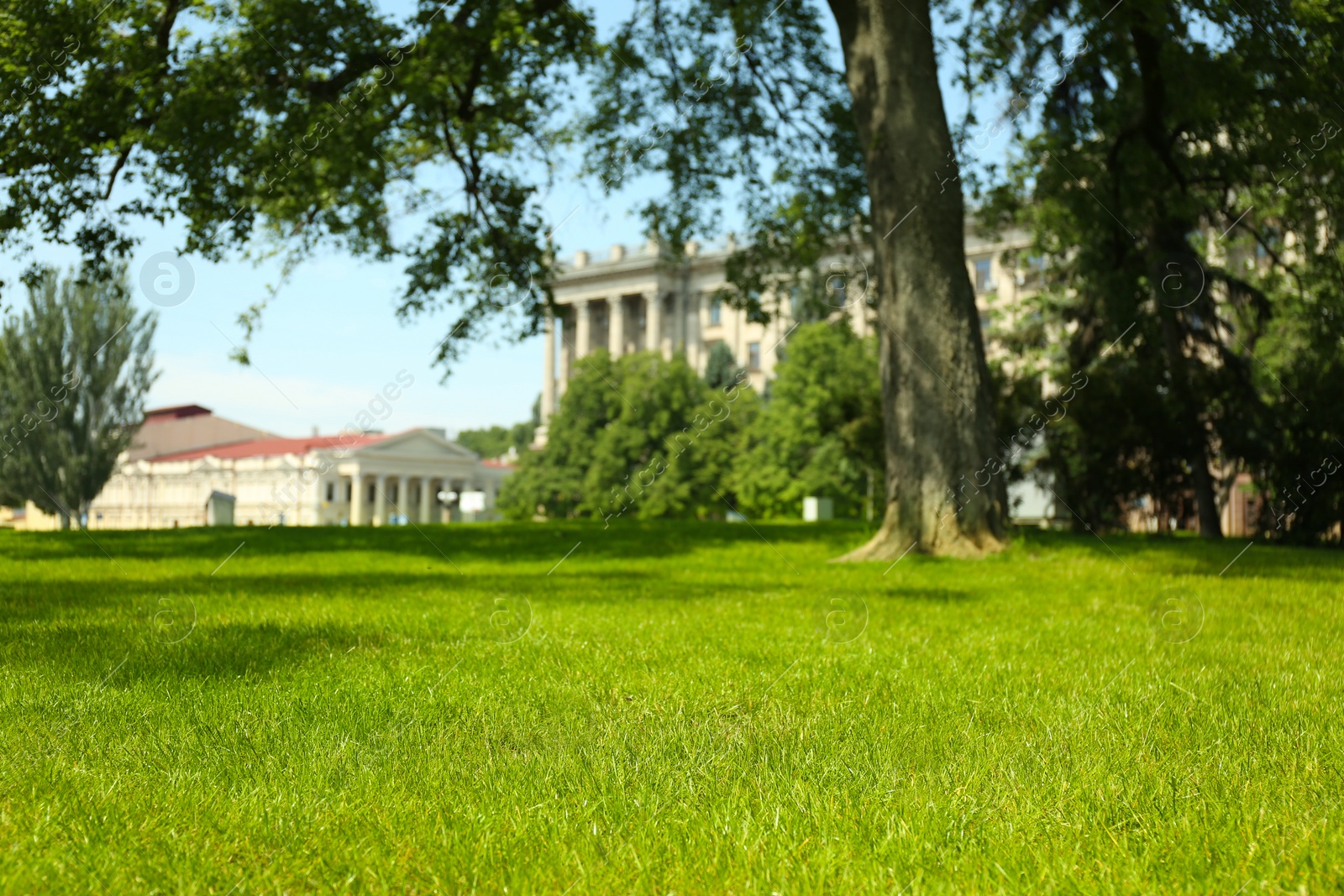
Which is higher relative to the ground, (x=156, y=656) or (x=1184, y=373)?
(x=1184, y=373)

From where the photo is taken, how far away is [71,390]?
147ft

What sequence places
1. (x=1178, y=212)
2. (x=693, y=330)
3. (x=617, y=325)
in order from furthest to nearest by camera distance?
1. (x=617, y=325)
2. (x=693, y=330)
3. (x=1178, y=212)

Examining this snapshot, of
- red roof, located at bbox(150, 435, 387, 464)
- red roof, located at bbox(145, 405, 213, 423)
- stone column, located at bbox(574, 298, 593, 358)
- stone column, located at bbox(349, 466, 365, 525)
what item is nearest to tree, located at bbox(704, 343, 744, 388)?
stone column, located at bbox(574, 298, 593, 358)

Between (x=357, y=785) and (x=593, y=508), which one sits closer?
(x=357, y=785)

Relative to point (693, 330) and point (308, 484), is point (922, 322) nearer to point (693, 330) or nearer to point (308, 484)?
point (308, 484)

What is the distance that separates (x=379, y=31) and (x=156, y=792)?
44.5 ft

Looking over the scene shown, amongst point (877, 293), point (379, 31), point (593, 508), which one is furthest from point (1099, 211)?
point (593, 508)

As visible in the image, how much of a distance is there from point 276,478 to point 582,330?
4381 centimetres

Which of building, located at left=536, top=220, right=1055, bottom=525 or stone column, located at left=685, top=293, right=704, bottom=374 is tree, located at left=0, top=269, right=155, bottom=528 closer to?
building, located at left=536, top=220, right=1055, bottom=525

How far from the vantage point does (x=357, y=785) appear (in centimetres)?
327

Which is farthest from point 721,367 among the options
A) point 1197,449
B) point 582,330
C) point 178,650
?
point 178,650

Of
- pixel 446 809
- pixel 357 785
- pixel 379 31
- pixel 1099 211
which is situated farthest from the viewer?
pixel 1099 211

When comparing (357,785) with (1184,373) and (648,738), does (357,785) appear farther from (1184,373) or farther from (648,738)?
(1184,373)

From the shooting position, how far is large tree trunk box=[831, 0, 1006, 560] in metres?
13.2
